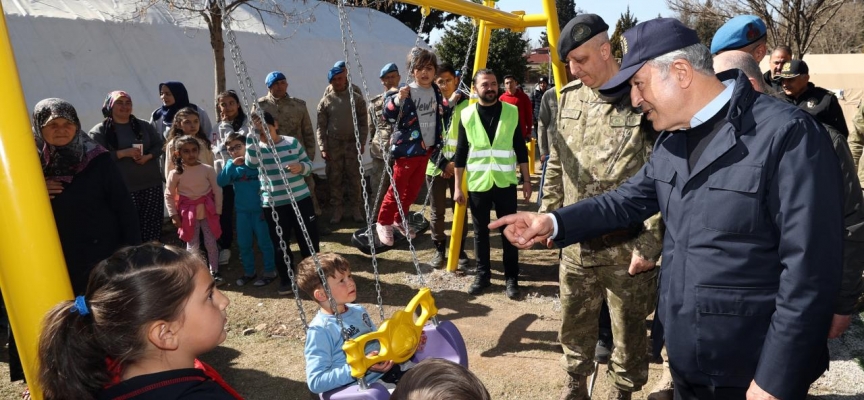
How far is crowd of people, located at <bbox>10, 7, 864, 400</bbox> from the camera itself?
5.42 feet

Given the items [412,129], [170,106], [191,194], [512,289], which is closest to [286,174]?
[191,194]

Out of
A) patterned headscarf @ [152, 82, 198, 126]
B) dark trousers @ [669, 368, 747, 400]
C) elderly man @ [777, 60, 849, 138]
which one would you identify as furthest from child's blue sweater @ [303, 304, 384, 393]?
patterned headscarf @ [152, 82, 198, 126]

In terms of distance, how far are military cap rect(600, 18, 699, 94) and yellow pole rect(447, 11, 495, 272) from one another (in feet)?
10.9

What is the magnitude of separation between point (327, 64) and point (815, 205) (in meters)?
10.7

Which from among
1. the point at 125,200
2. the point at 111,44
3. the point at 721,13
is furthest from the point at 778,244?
the point at 721,13

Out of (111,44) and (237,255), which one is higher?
(111,44)

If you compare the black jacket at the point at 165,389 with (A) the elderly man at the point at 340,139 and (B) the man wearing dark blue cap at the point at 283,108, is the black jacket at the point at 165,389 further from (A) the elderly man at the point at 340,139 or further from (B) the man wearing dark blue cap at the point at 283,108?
(A) the elderly man at the point at 340,139

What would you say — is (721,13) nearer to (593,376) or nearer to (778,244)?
(593,376)

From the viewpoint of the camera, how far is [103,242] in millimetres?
3533

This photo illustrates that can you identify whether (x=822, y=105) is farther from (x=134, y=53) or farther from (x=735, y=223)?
(x=134, y=53)

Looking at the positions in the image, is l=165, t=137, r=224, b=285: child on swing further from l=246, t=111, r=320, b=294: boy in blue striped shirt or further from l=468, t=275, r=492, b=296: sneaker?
l=468, t=275, r=492, b=296: sneaker

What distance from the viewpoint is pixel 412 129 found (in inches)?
224

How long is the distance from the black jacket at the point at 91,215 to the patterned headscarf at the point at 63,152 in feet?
0.12

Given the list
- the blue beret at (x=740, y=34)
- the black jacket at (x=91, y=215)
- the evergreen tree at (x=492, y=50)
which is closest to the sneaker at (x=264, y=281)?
the black jacket at (x=91, y=215)
